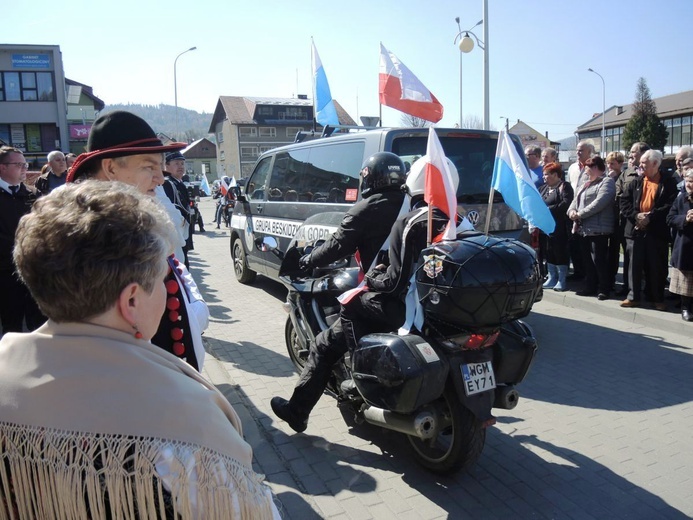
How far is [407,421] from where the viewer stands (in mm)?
3184

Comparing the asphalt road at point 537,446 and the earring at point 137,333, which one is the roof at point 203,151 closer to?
the asphalt road at point 537,446

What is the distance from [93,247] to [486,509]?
107 inches

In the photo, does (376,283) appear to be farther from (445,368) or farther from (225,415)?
(225,415)

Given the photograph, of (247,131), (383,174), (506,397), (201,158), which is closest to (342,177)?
(383,174)

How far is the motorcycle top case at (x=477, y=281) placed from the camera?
287cm

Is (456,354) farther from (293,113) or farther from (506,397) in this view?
(293,113)

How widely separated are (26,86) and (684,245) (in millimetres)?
46248

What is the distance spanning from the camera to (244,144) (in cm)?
6425

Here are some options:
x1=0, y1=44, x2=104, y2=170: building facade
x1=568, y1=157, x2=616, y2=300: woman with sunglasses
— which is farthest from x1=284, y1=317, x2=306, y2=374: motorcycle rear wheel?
x1=0, y1=44, x2=104, y2=170: building facade

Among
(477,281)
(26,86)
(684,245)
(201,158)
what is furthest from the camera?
(201,158)

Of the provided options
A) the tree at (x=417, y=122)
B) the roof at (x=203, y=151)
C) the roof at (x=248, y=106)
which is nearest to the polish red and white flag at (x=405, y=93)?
the tree at (x=417, y=122)

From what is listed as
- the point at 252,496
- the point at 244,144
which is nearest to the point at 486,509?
the point at 252,496

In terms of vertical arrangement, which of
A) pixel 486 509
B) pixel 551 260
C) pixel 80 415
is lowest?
pixel 486 509

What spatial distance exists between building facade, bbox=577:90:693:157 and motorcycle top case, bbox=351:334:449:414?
61143 millimetres
